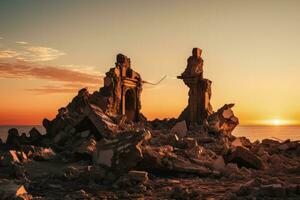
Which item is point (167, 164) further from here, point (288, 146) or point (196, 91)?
point (196, 91)

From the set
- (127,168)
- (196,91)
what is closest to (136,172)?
(127,168)

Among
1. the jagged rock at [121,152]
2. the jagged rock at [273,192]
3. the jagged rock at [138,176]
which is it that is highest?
the jagged rock at [121,152]

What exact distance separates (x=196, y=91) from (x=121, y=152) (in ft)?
53.5

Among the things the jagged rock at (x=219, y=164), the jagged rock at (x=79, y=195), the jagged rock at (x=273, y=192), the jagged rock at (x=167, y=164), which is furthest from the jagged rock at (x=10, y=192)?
the jagged rock at (x=219, y=164)

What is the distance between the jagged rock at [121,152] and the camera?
29.3 ft

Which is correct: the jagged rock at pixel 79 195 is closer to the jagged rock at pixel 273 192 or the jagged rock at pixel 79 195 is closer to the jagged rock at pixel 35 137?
the jagged rock at pixel 273 192

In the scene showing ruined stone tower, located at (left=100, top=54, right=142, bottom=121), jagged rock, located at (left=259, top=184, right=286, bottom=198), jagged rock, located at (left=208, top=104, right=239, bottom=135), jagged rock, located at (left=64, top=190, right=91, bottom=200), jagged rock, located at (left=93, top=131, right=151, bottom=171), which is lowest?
jagged rock, located at (left=64, top=190, right=91, bottom=200)

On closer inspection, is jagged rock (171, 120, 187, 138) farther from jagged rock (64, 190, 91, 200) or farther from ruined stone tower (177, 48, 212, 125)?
jagged rock (64, 190, 91, 200)

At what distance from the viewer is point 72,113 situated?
17188 mm

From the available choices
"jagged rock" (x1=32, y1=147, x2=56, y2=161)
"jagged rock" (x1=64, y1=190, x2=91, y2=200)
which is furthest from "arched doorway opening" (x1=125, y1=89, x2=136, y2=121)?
"jagged rock" (x1=64, y1=190, x2=91, y2=200)

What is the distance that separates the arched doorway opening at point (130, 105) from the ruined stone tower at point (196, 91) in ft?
11.1

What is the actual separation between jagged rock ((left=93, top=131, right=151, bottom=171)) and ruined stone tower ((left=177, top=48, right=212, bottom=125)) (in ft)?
49.2

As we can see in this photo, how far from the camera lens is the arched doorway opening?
85.3ft

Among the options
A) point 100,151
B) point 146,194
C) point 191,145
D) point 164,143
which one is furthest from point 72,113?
point 146,194
